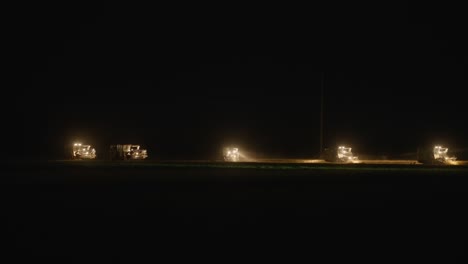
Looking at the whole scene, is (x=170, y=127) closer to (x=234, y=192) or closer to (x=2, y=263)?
(x=234, y=192)

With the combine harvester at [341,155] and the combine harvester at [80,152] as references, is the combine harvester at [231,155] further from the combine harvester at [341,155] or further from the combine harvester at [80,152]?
the combine harvester at [80,152]

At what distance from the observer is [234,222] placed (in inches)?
503

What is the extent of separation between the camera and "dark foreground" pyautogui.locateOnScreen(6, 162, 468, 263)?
389 inches

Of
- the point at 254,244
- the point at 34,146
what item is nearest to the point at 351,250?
the point at 254,244

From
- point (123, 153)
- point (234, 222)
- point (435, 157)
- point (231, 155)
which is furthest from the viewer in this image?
point (231, 155)

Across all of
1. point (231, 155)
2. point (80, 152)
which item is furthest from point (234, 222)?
point (80, 152)

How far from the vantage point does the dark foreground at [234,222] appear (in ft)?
32.4

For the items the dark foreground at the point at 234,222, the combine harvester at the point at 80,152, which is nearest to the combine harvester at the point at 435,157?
the dark foreground at the point at 234,222

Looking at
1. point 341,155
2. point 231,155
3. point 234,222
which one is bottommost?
point 234,222

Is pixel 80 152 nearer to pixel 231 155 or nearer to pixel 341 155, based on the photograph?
pixel 231 155

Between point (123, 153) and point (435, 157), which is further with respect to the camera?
point (123, 153)

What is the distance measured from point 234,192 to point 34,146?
46874mm

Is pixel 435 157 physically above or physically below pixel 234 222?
above

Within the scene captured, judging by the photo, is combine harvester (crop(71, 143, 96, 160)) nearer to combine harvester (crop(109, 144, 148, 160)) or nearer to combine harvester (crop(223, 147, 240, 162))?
combine harvester (crop(109, 144, 148, 160))
